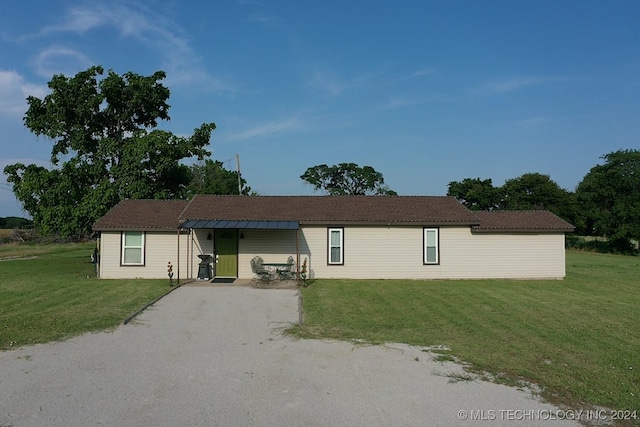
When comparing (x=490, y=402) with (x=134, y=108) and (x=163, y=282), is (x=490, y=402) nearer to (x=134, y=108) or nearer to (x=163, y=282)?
(x=163, y=282)

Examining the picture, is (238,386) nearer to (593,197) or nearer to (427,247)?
(427,247)

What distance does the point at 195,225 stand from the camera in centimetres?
1673

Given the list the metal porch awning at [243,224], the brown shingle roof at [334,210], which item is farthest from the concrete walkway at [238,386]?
the brown shingle roof at [334,210]

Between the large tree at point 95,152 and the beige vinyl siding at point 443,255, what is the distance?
12.3 m

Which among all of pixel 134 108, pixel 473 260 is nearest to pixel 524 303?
pixel 473 260

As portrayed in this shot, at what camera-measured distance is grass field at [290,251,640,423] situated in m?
6.54

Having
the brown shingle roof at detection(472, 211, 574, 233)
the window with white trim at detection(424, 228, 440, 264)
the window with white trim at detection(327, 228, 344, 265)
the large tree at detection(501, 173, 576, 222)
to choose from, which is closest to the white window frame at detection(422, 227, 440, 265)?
the window with white trim at detection(424, 228, 440, 264)

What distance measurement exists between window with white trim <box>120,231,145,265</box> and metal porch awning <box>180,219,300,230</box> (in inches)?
88.7

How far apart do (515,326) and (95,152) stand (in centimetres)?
2472

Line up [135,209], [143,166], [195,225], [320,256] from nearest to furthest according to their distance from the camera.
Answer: [195,225]
[320,256]
[135,209]
[143,166]

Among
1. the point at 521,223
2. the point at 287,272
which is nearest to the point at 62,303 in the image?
the point at 287,272

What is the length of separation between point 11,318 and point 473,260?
1578cm

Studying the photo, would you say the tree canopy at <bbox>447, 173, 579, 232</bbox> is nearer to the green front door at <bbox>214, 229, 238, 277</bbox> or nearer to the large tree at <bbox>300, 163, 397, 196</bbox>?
the large tree at <bbox>300, 163, 397, 196</bbox>

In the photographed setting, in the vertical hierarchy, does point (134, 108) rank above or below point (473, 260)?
above
